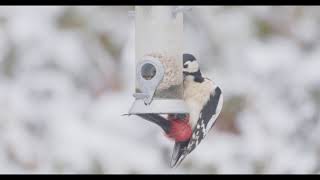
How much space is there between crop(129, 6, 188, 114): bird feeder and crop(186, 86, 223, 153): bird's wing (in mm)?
58

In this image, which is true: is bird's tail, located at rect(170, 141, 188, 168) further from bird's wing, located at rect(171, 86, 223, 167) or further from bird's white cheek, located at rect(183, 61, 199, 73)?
bird's white cheek, located at rect(183, 61, 199, 73)

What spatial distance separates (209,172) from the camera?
3057mm

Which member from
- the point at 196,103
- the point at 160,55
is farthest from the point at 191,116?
the point at 160,55

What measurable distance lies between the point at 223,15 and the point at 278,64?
8.9 inches

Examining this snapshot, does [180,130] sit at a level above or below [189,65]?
below

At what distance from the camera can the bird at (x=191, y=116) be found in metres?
2.52

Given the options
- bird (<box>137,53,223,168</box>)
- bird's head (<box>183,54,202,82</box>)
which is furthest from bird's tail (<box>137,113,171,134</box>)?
bird's head (<box>183,54,202,82</box>)

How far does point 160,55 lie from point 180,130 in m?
0.18

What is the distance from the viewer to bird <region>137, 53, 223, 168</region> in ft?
8.25

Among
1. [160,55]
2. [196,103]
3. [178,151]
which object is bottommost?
[178,151]

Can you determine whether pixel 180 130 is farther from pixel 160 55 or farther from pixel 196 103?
pixel 160 55

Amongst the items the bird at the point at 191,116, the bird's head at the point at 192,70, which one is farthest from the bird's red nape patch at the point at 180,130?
the bird's head at the point at 192,70

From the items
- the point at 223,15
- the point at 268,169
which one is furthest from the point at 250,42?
the point at 268,169

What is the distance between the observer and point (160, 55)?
2527 mm
